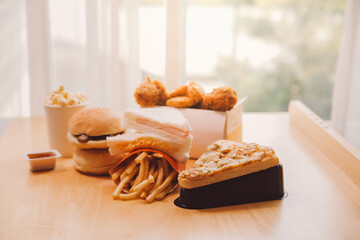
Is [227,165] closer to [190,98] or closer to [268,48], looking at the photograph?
[190,98]

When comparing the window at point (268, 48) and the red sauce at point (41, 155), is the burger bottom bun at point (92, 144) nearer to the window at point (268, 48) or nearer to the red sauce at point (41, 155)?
the red sauce at point (41, 155)

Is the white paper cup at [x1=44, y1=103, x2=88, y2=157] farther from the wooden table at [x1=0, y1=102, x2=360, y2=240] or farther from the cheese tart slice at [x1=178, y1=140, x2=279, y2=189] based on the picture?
the cheese tart slice at [x1=178, y1=140, x2=279, y2=189]

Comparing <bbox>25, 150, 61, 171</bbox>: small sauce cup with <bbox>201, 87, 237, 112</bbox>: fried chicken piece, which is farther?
<bbox>201, 87, 237, 112</bbox>: fried chicken piece

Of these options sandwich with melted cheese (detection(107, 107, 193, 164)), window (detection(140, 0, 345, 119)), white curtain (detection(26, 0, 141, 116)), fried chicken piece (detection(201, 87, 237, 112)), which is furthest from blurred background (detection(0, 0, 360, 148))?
window (detection(140, 0, 345, 119))

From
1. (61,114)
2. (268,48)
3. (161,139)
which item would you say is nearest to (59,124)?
(61,114)

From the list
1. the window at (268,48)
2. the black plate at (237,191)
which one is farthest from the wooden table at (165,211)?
the window at (268,48)
